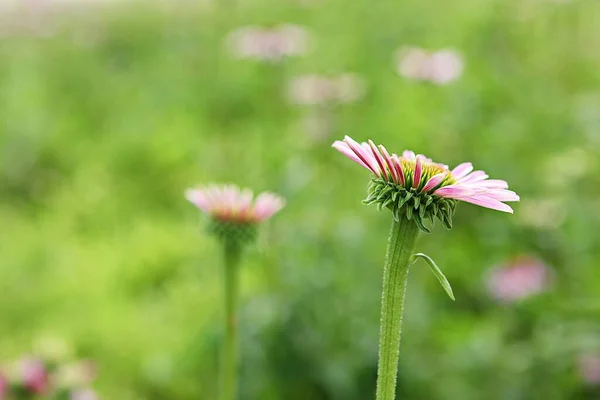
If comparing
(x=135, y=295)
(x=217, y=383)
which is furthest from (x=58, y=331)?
(x=217, y=383)

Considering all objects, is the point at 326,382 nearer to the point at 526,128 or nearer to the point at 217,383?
the point at 217,383

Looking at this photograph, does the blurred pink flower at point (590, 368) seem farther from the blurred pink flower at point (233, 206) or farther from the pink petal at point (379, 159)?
the pink petal at point (379, 159)

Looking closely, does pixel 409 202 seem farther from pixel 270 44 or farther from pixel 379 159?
pixel 270 44

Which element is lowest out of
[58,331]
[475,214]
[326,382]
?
[326,382]

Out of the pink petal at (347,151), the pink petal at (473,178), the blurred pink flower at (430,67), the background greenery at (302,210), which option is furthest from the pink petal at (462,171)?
the blurred pink flower at (430,67)

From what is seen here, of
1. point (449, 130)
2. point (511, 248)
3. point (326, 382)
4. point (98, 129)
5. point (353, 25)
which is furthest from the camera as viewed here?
point (353, 25)

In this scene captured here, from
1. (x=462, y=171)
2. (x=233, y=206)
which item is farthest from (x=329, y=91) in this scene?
(x=462, y=171)
